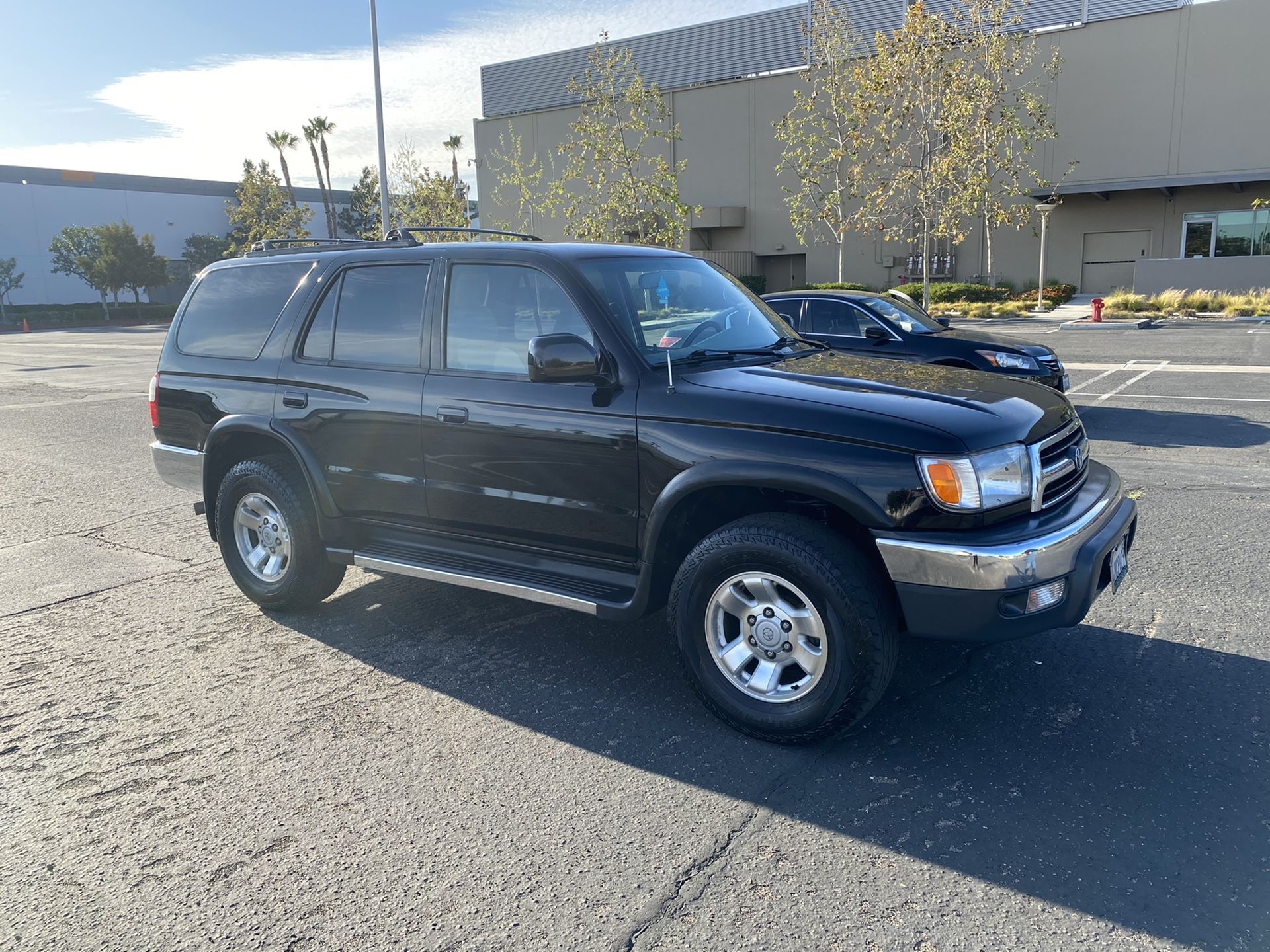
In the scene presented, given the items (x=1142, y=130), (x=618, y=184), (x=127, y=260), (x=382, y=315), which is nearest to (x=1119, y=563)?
(x=382, y=315)

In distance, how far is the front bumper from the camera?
329 cm

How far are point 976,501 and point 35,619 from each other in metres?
4.98

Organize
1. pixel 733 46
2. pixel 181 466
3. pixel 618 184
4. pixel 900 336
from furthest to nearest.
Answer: pixel 733 46 < pixel 618 184 < pixel 900 336 < pixel 181 466

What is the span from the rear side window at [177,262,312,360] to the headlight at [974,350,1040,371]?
7.13m

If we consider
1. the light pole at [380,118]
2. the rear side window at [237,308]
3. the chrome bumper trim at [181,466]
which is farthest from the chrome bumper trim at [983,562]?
the light pole at [380,118]

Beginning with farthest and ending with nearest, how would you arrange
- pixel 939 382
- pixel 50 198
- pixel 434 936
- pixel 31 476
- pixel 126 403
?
pixel 50 198, pixel 126 403, pixel 31 476, pixel 939 382, pixel 434 936

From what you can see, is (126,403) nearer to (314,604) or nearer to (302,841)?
(314,604)

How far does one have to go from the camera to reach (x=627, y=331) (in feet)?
13.5

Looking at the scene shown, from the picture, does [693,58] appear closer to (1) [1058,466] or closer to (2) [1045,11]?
(2) [1045,11]

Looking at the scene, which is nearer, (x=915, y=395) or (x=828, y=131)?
(x=915, y=395)

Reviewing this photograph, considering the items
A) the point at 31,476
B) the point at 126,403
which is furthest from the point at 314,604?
the point at 126,403

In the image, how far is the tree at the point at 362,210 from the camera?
7762 centimetres

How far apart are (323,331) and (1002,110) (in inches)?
1296

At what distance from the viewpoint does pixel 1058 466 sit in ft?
12.4
